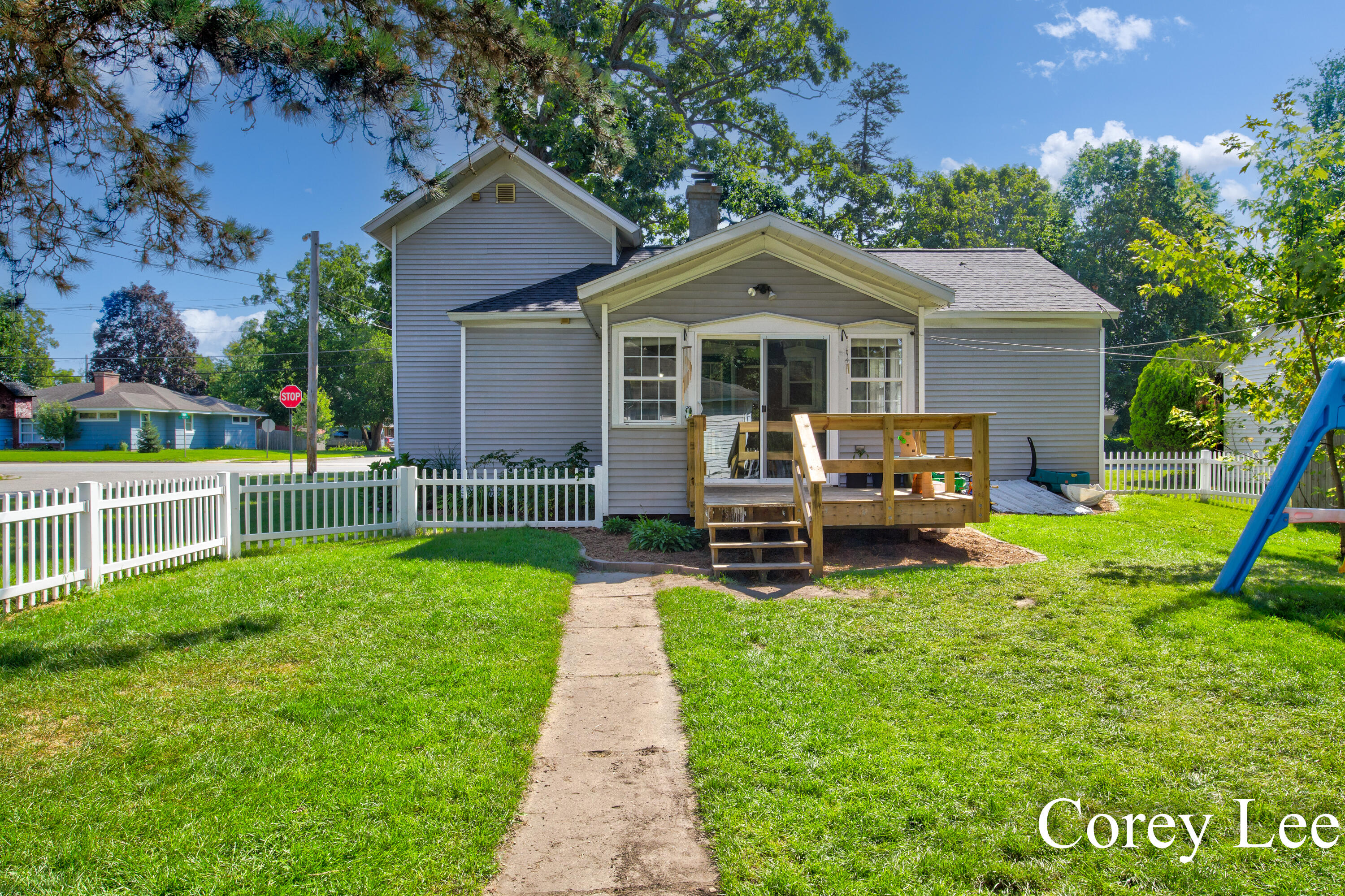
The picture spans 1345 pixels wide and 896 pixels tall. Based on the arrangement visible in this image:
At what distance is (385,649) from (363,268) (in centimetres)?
3640

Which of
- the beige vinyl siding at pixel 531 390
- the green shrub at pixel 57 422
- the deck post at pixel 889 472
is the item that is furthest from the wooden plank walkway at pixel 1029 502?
the green shrub at pixel 57 422

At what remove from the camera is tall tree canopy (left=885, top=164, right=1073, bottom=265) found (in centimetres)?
3403

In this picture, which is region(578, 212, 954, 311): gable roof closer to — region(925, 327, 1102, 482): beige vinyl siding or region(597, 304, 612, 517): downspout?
region(597, 304, 612, 517): downspout

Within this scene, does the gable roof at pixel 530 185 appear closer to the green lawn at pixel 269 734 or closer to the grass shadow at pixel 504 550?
the grass shadow at pixel 504 550

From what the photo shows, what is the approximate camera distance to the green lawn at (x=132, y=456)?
1307 inches

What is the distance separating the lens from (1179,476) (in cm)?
1451

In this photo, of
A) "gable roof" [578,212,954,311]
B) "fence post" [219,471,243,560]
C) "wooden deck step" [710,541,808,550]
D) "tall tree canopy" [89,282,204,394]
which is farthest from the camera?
"tall tree canopy" [89,282,204,394]

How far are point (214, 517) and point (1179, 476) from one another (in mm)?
16347

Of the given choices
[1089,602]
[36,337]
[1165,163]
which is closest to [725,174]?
[1089,602]

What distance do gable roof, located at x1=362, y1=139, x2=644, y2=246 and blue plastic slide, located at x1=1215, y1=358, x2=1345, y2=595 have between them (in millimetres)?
10592

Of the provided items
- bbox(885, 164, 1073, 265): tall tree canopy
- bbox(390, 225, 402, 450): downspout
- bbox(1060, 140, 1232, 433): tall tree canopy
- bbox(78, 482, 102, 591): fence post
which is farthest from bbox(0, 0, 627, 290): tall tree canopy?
bbox(1060, 140, 1232, 433): tall tree canopy

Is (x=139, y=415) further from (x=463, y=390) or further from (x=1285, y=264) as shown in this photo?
(x=1285, y=264)

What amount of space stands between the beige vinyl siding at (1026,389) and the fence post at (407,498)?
900 centimetres

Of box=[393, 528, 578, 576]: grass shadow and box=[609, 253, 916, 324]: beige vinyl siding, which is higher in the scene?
box=[609, 253, 916, 324]: beige vinyl siding
